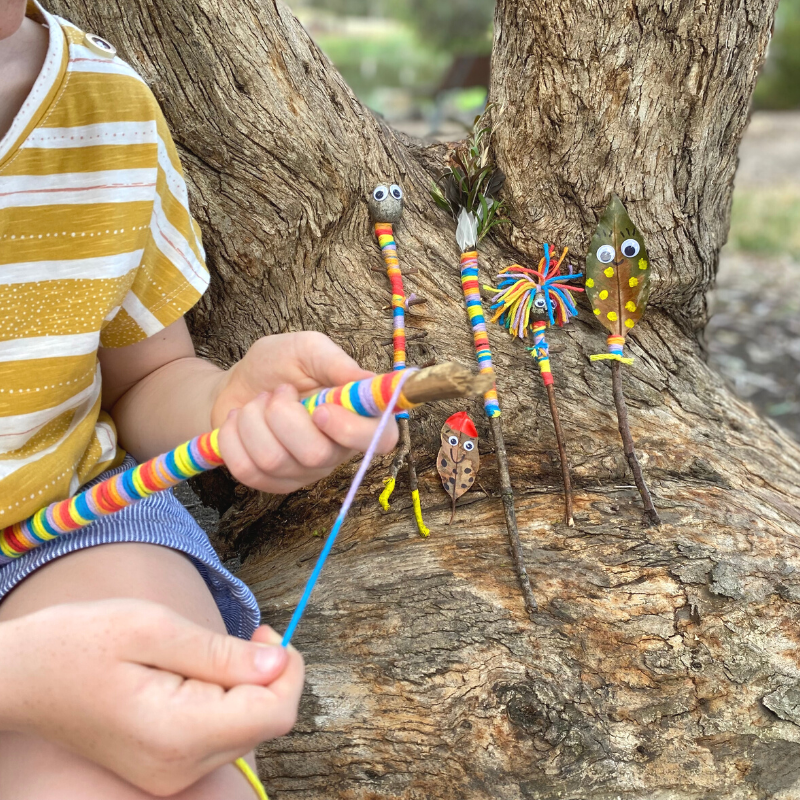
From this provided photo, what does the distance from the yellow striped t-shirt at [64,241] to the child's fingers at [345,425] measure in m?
0.49

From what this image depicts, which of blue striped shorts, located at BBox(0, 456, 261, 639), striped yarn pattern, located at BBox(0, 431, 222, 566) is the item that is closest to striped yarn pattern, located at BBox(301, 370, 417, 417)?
striped yarn pattern, located at BBox(0, 431, 222, 566)

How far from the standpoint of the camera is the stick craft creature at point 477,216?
131 centimetres

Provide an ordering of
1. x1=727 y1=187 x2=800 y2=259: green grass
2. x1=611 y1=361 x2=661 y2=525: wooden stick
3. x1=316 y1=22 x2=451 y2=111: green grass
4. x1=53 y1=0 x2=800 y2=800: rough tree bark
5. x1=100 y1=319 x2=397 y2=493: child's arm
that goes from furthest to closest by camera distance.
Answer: x1=316 y1=22 x2=451 y2=111: green grass < x1=727 y1=187 x2=800 y2=259: green grass < x1=611 y1=361 x2=661 y2=525: wooden stick < x1=53 y1=0 x2=800 y2=800: rough tree bark < x1=100 y1=319 x2=397 y2=493: child's arm

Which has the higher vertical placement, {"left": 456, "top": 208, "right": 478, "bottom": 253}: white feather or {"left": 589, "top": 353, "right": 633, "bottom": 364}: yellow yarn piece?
{"left": 456, "top": 208, "right": 478, "bottom": 253}: white feather

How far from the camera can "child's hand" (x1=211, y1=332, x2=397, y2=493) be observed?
79 centimetres

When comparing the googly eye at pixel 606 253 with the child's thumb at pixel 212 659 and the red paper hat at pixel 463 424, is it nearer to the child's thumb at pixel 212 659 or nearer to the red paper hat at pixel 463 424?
the red paper hat at pixel 463 424

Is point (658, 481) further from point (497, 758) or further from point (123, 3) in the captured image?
point (123, 3)

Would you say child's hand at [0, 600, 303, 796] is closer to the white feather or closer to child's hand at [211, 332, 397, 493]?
child's hand at [211, 332, 397, 493]

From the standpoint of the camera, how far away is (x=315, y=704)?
1.18 meters

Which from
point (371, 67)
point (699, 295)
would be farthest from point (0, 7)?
point (371, 67)

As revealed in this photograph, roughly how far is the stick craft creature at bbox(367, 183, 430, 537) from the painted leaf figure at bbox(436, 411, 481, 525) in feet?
0.19

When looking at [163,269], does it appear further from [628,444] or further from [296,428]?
[628,444]

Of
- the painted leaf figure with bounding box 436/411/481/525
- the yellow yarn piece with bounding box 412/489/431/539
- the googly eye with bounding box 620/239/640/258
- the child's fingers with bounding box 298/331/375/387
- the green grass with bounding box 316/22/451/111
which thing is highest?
the googly eye with bounding box 620/239/640/258

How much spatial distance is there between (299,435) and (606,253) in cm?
80
